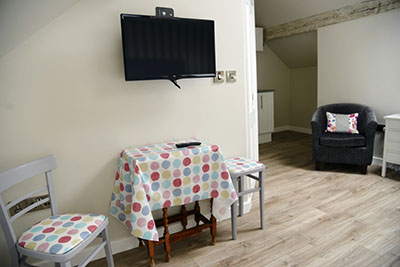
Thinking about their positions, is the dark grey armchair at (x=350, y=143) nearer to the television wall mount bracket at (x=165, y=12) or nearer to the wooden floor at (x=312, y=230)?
the wooden floor at (x=312, y=230)

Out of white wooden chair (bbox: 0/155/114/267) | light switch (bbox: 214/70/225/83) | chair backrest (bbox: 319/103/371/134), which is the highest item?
light switch (bbox: 214/70/225/83)

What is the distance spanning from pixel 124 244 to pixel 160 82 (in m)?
1.33

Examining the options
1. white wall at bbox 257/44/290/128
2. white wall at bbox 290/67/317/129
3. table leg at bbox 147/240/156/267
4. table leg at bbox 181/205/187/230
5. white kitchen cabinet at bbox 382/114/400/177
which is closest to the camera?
table leg at bbox 147/240/156/267

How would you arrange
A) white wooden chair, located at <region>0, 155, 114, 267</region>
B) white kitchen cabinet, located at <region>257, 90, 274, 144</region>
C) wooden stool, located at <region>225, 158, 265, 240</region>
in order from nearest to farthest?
white wooden chair, located at <region>0, 155, 114, 267</region>
wooden stool, located at <region>225, 158, 265, 240</region>
white kitchen cabinet, located at <region>257, 90, 274, 144</region>

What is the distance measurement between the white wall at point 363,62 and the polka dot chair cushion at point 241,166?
247cm

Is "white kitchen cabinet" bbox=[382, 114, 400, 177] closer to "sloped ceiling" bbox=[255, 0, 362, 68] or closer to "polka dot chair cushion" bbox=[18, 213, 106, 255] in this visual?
"sloped ceiling" bbox=[255, 0, 362, 68]

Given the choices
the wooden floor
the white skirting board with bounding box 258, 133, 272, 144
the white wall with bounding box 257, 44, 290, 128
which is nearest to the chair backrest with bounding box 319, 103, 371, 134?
the wooden floor

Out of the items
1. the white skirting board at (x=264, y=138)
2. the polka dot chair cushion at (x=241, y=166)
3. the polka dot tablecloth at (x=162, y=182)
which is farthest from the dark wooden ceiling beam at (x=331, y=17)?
the polka dot tablecloth at (x=162, y=182)

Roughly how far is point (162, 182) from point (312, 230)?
54.8 inches

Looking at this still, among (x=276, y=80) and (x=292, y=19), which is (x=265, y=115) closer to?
(x=276, y=80)

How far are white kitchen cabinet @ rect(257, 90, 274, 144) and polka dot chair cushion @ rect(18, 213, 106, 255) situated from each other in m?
4.20

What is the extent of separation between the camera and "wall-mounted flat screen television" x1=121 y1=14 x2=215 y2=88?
2.02m

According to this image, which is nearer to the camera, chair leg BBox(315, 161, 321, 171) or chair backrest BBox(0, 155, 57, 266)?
chair backrest BBox(0, 155, 57, 266)

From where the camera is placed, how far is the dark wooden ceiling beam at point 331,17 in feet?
11.9
